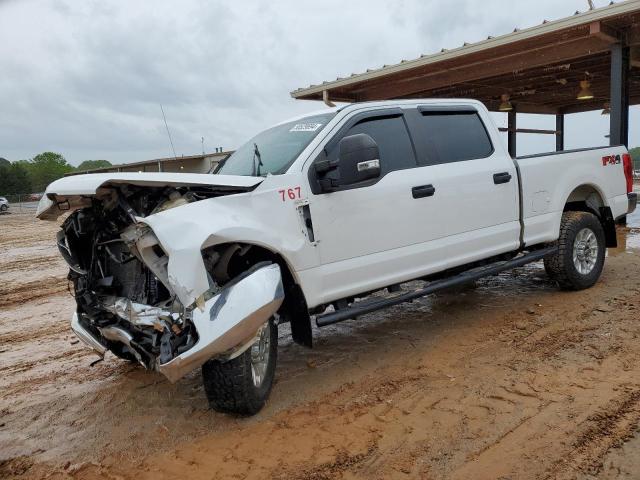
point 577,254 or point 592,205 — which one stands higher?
point 592,205

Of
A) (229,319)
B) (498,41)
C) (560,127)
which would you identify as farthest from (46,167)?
(229,319)

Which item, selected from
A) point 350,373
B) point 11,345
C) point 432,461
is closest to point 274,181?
point 350,373

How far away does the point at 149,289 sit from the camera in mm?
3416

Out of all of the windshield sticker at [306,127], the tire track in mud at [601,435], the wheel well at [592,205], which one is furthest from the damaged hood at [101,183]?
the wheel well at [592,205]

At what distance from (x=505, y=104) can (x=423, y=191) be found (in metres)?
13.3

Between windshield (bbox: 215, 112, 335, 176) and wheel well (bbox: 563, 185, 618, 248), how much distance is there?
137 inches

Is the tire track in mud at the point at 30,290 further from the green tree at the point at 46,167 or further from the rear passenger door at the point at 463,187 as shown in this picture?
the green tree at the point at 46,167

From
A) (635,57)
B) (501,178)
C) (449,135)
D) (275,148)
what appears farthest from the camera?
(635,57)

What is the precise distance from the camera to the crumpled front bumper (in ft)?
9.59

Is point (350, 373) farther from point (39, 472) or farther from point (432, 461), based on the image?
point (39, 472)

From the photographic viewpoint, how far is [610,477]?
262cm

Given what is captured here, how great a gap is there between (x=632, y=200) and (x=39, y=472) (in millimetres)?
6853

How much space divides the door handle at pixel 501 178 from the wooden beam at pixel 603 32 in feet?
17.8

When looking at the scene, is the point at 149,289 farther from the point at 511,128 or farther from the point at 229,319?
the point at 511,128
